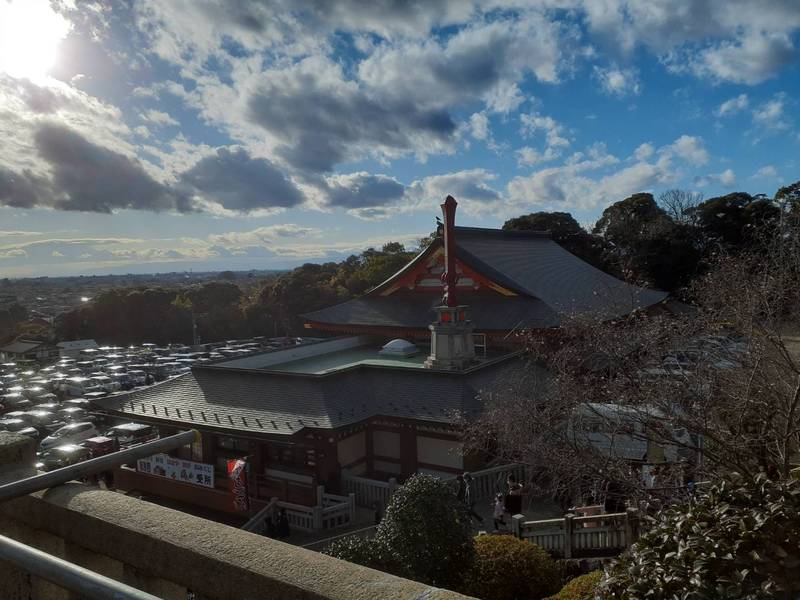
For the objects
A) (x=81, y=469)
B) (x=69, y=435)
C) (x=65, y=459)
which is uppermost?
(x=81, y=469)

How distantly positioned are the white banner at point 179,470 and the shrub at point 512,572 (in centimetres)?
1052

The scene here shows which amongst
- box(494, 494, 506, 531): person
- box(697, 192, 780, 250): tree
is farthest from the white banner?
box(697, 192, 780, 250): tree

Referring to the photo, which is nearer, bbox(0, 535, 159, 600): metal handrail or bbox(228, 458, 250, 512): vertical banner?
bbox(0, 535, 159, 600): metal handrail

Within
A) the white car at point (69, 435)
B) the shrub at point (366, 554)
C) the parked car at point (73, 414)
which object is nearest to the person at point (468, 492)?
the shrub at point (366, 554)

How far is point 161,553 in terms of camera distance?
2.74 meters

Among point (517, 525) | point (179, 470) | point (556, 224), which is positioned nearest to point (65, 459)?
point (517, 525)

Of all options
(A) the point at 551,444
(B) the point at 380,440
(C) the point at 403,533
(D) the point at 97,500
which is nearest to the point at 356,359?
(B) the point at 380,440

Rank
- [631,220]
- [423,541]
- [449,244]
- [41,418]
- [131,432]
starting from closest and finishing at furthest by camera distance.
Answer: [423,541] < [449,244] < [131,432] < [41,418] < [631,220]

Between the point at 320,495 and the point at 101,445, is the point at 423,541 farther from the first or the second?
the point at 101,445

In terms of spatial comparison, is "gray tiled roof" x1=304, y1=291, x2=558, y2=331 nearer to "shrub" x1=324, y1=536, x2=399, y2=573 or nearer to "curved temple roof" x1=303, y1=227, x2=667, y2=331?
"curved temple roof" x1=303, y1=227, x2=667, y2=331

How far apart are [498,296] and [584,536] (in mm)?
14461

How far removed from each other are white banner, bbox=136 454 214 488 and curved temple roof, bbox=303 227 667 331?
10.9 meters

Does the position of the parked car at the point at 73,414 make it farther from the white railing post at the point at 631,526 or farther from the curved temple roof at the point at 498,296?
the white railing post at the point at 631,526

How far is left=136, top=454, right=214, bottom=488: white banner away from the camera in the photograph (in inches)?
682
